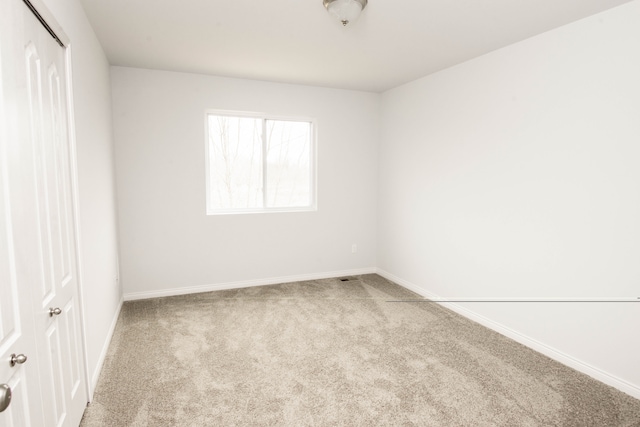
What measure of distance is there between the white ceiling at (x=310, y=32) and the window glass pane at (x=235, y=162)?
65 centimetres

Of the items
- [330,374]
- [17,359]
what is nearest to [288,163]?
[330,374]

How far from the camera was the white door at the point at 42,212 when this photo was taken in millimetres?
1248

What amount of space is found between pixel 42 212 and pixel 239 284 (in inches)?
116

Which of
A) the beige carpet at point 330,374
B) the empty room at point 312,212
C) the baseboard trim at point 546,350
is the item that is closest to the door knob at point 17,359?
the empty room at point 312,212

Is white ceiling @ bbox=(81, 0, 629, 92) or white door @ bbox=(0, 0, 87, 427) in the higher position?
white ceiling @ bbox=(81, 0, 629, 92)

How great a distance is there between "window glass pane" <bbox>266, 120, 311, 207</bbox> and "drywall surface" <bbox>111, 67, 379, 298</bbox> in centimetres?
18

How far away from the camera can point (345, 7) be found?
219cm

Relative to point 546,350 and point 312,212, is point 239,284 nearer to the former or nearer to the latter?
point 312,212

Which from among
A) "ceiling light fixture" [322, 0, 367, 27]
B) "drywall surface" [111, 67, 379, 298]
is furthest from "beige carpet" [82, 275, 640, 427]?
"ceiling light fixture" [322, 0, 367, 27]

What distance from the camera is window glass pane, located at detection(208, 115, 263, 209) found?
13.9 ft

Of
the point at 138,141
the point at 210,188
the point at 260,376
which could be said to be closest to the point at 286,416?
the point at 260,376

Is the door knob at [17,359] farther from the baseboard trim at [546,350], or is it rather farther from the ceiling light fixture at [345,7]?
the baseboard trim at [546,350]

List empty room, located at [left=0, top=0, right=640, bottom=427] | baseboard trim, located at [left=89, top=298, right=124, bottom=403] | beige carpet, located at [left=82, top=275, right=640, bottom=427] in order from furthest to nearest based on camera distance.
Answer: baseboard trim, located at [left=89, top=298, right=124, bottom=403], beige carpet, located at [left=82, top=275, right=640, bottom=427], empty room, located at [left=0, top=0, right=640, bottom=427]

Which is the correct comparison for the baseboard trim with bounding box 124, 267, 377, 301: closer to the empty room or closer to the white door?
the empty room
